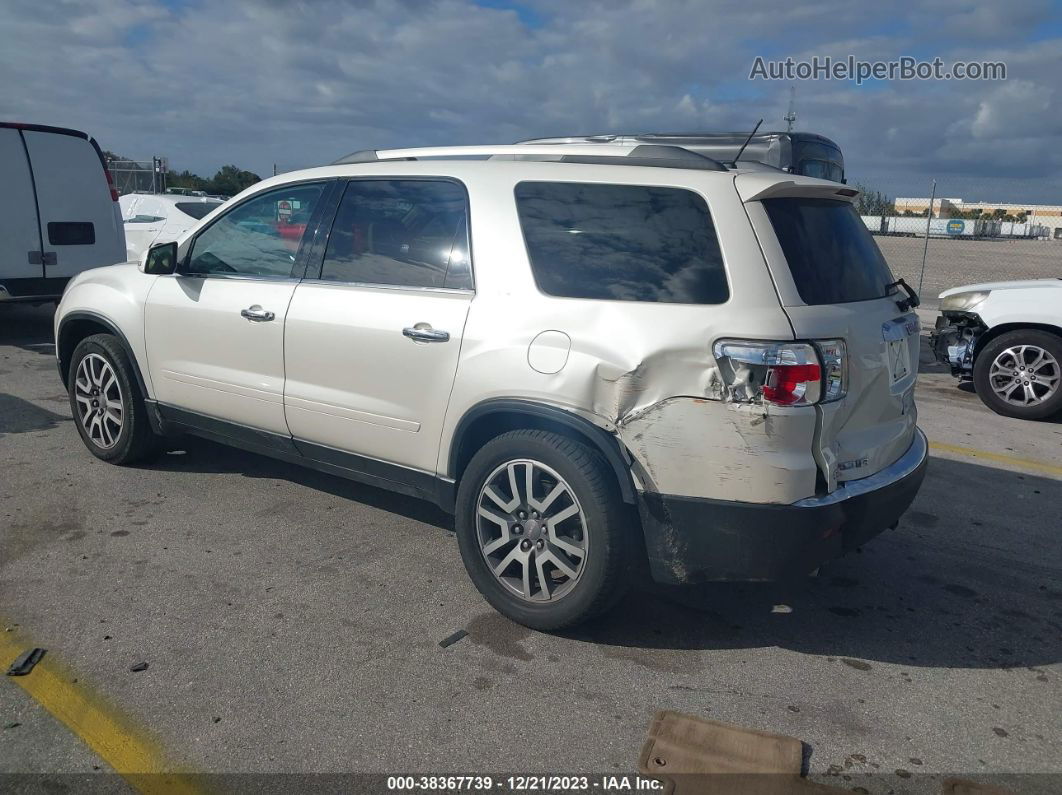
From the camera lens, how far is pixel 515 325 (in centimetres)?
360

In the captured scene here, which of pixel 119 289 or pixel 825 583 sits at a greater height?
pixel 119 289

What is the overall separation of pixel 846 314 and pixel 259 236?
9.98 feet

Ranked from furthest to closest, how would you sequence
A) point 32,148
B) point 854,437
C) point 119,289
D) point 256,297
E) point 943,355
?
point 32,148 → point 943,355 → point 119,289 → point 256,297 → point 854,437

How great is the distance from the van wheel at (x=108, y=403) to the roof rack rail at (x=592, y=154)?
2.02 meters

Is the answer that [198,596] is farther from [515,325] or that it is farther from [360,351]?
[515,325]

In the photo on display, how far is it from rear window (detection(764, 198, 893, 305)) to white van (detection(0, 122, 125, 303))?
27.4 ft

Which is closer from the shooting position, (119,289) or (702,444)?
(702,444)

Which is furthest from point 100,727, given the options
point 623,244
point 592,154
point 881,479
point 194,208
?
point 194,208

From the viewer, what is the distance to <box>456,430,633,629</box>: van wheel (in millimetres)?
3396

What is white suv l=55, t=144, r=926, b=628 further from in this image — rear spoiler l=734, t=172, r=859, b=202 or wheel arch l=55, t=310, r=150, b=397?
wheel arch l=55, t=310, r=150, b=397

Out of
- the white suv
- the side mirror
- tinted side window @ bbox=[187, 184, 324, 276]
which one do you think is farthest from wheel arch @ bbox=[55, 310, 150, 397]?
the white suv

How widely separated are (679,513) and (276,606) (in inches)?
70.4

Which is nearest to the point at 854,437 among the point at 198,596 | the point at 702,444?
the point at 702,444

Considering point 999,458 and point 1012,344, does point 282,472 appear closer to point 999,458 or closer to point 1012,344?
point 999,458
